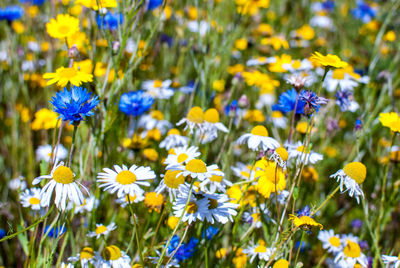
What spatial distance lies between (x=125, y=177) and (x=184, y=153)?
0.68 ft

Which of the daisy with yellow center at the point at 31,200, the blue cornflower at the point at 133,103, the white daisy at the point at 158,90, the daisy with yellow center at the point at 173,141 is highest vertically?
the blue cornflower at the point at 133,103

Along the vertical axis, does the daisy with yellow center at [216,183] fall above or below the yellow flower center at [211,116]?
below

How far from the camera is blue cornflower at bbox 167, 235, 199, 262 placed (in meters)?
1.08

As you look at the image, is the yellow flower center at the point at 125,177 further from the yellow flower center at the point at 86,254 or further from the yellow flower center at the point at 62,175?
the yellow flower center at the point at 86,254

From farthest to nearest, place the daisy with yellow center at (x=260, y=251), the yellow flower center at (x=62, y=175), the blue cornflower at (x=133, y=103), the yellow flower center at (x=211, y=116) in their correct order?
the blue cornflower at (x=133, y=103), the yellow flower center at (x=211, y=116), the daisy with yellow center at (x=260, y=251), the yellow flower center at (x=62, y=175)

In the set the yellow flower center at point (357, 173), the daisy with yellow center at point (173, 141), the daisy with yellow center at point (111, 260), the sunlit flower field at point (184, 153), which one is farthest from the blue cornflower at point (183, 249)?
the yellow flower center at point (357, 173)

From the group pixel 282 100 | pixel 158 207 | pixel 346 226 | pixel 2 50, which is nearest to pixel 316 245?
pixel 346 226

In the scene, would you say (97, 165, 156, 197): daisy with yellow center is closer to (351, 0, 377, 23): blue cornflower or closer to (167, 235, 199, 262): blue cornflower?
(167, 235, 199, 262): blue cornflower

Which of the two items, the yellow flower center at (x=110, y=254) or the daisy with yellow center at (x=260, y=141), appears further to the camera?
the daisy with yellow center at (x=260, y=141)

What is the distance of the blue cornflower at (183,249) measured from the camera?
108 cm

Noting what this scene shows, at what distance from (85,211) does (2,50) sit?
1803 mm

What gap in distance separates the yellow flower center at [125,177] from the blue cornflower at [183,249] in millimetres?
279

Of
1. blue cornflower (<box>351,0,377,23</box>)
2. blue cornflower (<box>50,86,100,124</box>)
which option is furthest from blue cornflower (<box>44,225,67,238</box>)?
blue cornflower (<box>351,0,377,23</box>)

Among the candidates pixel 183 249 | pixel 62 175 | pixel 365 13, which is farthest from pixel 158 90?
pixel 365 13
